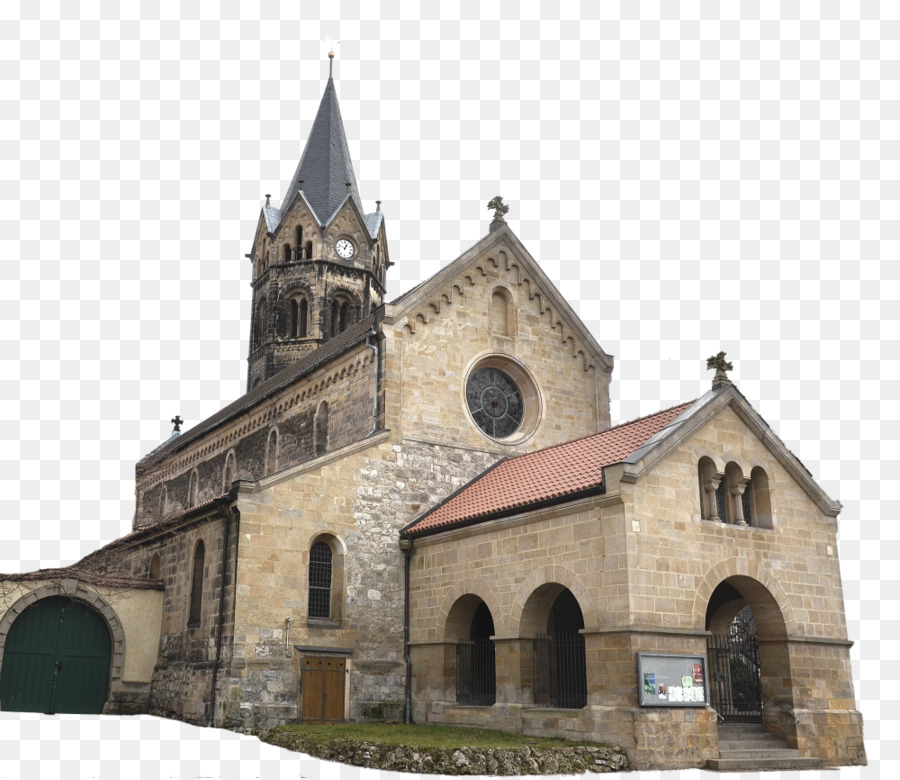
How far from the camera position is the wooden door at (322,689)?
74.3 feet

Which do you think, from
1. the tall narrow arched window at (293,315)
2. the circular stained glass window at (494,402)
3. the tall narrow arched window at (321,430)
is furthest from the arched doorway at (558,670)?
the tall narrow arched window at (293,315)

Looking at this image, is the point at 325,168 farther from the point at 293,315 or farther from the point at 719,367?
the point at 719,367

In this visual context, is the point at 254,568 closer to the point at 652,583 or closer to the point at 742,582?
the point at 652,583

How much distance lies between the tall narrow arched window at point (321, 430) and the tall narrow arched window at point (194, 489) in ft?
37.4

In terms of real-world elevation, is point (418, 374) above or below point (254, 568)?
above

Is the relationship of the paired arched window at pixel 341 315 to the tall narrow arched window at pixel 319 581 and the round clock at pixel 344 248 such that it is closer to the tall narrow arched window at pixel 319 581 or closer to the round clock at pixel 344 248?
the round clock at pixel 344 248

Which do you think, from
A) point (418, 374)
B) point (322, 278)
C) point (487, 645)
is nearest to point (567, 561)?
point (487, 645)

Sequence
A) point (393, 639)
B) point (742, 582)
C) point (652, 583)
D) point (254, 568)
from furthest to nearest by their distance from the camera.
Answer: point (393, 639), point (254, 568), point (742, 582), point (652, 583)

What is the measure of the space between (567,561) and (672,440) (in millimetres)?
3349

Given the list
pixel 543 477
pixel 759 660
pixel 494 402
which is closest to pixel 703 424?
pixel 543 477

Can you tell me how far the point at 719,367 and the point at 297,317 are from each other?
2580cm

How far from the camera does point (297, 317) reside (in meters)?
43.8

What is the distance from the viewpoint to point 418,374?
27.2 m

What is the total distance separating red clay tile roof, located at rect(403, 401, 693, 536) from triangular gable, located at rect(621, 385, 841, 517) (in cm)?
87
